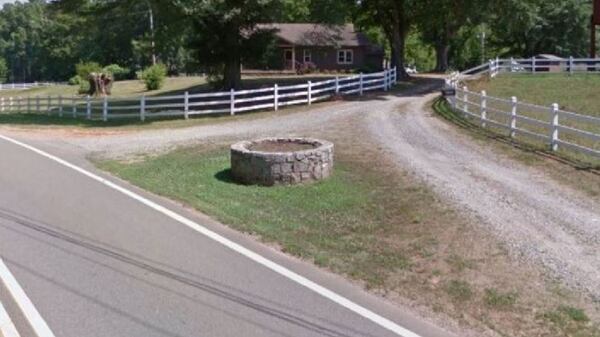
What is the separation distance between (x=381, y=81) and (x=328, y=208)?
2677 cm

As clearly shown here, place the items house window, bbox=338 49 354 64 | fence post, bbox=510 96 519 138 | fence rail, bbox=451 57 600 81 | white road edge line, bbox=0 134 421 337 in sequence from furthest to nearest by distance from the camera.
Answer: house window, bbox=338 49 354 64 → fence rail, bbox=451 57 600 81 → fence post, bbox=510 96 519 138 → white road edge line, bbox=0 134 421 337

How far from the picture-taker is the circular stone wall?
11.9 meters

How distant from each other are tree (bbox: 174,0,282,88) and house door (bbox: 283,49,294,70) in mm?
35510

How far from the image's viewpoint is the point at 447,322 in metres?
6.11

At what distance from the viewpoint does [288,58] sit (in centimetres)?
7044

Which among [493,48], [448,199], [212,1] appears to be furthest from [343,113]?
[493,48]

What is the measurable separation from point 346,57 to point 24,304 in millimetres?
65604

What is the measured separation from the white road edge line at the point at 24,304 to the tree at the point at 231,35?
905 inches

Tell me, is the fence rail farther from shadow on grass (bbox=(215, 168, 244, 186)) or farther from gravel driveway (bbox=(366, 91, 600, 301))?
shadow on grass (bbox=(215, 168, 244, 186))

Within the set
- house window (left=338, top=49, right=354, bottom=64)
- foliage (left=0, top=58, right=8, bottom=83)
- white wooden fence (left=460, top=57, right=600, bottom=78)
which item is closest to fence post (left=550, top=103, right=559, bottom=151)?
white wooden fence (left=460, top=57, right=600, bottom=78)

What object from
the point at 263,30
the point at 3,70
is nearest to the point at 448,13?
the point at 263,30

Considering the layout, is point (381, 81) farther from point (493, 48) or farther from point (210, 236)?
point (493, 48)

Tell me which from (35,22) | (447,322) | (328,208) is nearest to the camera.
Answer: (447,322)

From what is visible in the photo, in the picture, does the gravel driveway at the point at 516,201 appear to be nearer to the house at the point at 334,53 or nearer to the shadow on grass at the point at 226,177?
the shadow on grass at the point at 226,177
